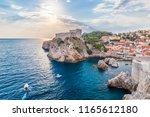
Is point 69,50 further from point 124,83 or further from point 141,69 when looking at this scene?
point 141,69

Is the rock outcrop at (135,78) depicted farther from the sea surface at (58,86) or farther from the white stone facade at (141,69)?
the sea surface at (58,86)

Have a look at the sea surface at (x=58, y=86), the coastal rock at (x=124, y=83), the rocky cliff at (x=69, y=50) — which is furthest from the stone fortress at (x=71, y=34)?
the coastal rock at (x=124, y=83)

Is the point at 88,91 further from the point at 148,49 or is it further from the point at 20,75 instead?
the point at 148,49

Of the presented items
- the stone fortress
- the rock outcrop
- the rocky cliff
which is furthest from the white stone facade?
the stone fortress

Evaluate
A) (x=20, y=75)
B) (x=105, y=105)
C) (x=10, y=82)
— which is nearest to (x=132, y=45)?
(x=20, y=75)

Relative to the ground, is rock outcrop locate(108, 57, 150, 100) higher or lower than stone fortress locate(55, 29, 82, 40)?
lower

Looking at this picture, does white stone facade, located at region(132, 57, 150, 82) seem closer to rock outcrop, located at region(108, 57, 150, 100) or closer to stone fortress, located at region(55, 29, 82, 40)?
rock outcrop, located at region(108, 57, 150, 100)

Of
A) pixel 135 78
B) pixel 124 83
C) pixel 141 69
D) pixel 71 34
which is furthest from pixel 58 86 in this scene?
pixel 71 34

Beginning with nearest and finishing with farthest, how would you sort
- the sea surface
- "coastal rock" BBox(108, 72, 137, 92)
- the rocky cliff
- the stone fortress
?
the sea surface → "coastal rock" BBox(108, 72, 137, 92) → the rocky cliff → the stone fortress
